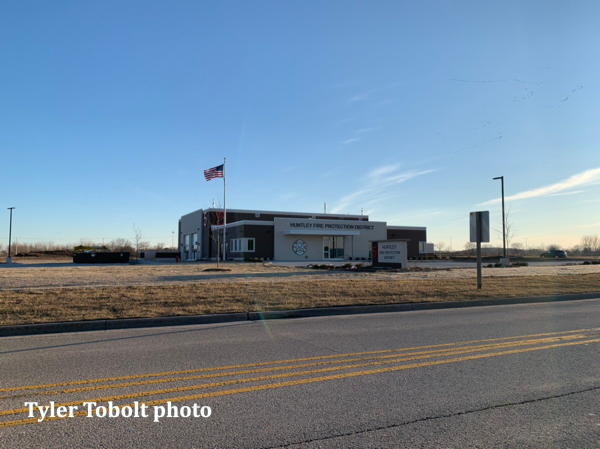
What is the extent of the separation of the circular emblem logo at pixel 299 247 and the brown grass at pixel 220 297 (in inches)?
1392

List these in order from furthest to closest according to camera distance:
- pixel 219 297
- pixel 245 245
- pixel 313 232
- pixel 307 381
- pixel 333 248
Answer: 1. pixel 333 248
2. pixel 313 232
3. pixel 245 245
4. pixel 219 297
5. pixel 307 381

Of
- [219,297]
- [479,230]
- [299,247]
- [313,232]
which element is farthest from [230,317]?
[299,247]

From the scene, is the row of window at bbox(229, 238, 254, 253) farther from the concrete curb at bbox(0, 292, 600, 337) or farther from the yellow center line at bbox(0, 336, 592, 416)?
the yellow center line at bbox(0, 336, 592, 416)

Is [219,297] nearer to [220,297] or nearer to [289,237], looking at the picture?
[220,297]

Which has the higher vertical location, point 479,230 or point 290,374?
point 479,230

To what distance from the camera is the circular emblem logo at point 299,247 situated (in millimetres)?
53659

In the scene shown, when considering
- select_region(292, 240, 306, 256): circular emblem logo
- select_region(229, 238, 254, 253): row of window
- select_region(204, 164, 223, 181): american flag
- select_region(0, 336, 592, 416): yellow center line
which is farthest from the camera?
select_region(292, 240, 306, 256): circular emblem logo

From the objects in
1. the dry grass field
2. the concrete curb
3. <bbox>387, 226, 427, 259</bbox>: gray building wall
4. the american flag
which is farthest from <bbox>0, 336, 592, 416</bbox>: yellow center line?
<bbox>387, 226, 427, 259</bbox>: gray building wall

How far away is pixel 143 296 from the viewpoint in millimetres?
13453

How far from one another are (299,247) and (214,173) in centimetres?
1478

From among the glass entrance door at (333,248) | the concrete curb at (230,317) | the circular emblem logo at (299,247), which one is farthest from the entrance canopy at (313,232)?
the concrete curb at (230,317)

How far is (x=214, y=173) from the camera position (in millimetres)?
43688

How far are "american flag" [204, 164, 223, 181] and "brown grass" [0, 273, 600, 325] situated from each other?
2766 centimetres

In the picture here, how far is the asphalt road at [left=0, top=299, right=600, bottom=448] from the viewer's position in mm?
4125
